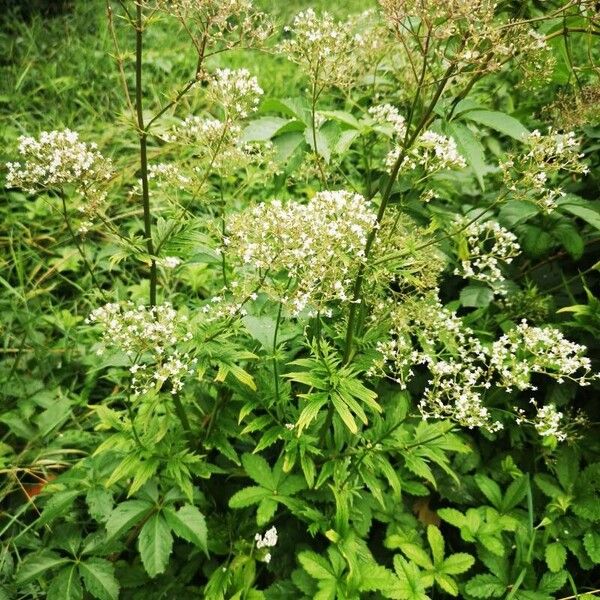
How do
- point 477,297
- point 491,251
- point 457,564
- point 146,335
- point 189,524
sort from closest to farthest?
point 146,335 < point 189,524 < point 457,564 < point 491,251 < point 477,297

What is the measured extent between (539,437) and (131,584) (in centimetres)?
259

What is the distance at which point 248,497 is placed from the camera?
2707 mm

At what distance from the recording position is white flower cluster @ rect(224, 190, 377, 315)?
7.41 ft

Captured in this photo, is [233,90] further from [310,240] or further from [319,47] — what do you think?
[310,240]

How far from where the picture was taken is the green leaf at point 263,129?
2.58 metres

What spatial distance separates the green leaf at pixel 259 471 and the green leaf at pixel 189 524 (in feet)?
1.10

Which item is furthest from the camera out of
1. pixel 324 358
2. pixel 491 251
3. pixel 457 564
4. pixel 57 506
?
pixel 491 251

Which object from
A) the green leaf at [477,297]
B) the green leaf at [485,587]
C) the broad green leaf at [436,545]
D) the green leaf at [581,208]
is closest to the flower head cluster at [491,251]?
the green leaf at [477,297]

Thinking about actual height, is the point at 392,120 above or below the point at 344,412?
above

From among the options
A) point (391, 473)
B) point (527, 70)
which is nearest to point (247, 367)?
point (391, 473)

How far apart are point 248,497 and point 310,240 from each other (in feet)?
4.56

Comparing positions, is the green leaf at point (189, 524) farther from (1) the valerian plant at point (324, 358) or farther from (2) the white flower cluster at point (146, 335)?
(2) the white flower cluster at point (146, 335)

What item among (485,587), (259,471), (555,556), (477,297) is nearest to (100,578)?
(259,471)

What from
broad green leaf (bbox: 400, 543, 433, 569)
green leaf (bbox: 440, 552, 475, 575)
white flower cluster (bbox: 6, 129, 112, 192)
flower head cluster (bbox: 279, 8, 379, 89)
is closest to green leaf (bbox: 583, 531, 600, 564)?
green leaf (bbox: 440, 552, 475, 575)
